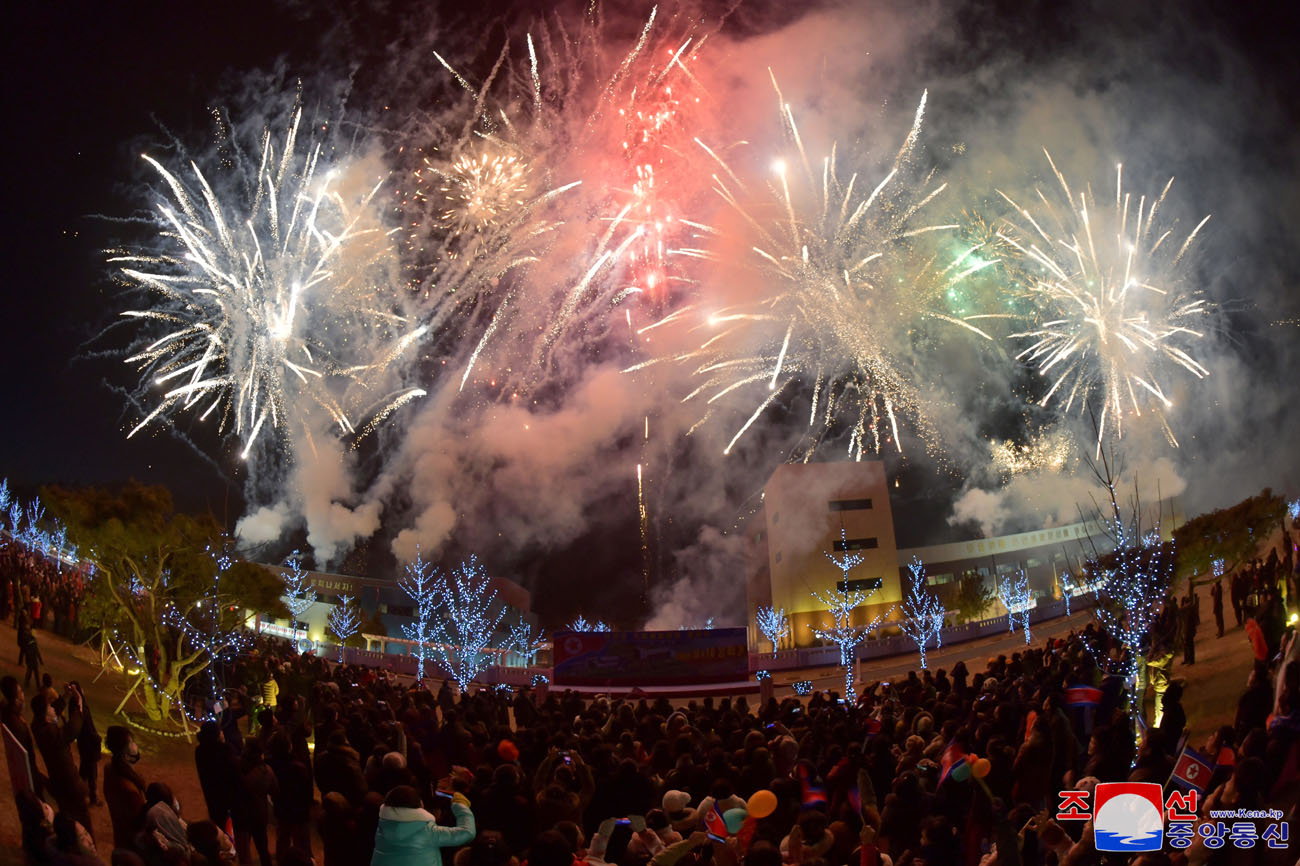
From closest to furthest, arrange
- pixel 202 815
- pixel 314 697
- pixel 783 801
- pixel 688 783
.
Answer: pixel 783 801
pixel 688 783
pixel 202 815
pixel 314 697

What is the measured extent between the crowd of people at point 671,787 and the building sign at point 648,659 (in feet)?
70.7

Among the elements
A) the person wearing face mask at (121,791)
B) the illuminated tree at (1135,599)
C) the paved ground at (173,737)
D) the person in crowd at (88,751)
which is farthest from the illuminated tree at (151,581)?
the illuminated tree at (1135,599)

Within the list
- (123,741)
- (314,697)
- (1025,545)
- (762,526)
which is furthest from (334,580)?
(123,741)

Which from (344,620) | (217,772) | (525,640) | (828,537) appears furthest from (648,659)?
(525,640)

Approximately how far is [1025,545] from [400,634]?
45.3 m

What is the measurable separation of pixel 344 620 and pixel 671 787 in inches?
2325

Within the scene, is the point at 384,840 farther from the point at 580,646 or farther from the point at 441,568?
the point at 441,568

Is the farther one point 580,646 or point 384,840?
point 580,646

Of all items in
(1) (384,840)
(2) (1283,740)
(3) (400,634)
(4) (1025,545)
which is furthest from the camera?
(3) (400,634)

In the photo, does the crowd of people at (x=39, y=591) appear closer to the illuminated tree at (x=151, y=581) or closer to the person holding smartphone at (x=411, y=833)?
the illuminated tree at (x=151, y=581)

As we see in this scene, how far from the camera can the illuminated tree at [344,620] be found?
2293 inches

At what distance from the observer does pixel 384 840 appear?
5133mm

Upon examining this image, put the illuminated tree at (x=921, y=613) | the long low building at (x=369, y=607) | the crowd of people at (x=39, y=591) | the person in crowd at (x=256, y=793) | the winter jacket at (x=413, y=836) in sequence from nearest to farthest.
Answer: the winter jacket at (x=413, y=836) < the person in crowd at (x=256, y=793) < the crowd of people at (x=39, y=591) < the illuminated tree at (x=921, y=613) < the long low building at (x=369, y=607)

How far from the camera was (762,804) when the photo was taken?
6293mm
